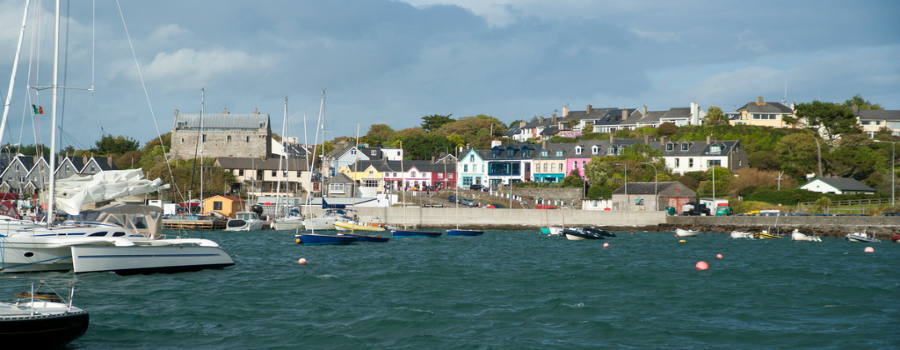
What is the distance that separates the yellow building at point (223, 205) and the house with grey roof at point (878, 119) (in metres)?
89.6

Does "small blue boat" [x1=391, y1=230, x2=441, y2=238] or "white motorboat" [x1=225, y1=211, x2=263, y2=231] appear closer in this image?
"small blue boat" [x1=391, y1=230, x2=441, y2=238]

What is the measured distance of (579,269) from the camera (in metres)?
31.0

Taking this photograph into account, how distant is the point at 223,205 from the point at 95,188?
4155cm

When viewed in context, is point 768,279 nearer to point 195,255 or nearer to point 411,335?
point 411,335

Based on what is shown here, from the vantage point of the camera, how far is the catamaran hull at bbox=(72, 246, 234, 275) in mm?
23469

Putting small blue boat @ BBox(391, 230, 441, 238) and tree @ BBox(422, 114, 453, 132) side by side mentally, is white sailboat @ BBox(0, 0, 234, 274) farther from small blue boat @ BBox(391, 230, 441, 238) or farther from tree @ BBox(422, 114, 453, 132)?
tree @ BBox(422, 114, 453, 132)

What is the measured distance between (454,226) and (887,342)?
49535mm

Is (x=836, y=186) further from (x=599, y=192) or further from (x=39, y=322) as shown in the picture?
(x=39, y=322)

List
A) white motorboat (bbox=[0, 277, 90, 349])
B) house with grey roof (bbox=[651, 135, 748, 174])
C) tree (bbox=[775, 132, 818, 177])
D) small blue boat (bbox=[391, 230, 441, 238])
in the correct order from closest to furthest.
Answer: white motorboat (bbox=[0, 277, 90, 349]) → small blue boat (bbox=[391, 230, 441, 238]) → tree (bbox=[775, 132, 818, 177]) → house with grey roof (bbox=[651, 135, 748, 174])


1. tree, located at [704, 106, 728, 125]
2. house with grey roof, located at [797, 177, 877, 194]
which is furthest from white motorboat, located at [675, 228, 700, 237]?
tree, located at [704, 106, 728, 125]

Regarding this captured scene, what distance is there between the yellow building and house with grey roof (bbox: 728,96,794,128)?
73887mm

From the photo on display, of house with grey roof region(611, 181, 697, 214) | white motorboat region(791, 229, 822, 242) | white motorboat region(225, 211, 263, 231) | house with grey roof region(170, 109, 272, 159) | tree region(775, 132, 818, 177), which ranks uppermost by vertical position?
house with grey roof region(170, 109, 272, 159)

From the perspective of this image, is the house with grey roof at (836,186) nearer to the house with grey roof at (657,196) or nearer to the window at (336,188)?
the house with grey roof at (657,196)

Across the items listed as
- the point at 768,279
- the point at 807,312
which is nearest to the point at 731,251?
the point at 768,279
